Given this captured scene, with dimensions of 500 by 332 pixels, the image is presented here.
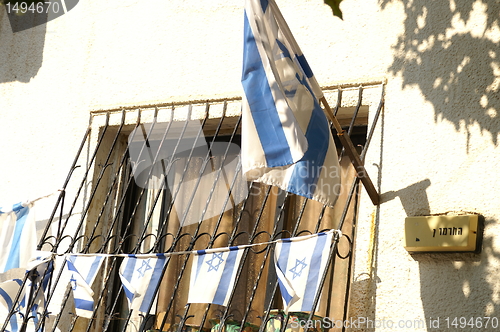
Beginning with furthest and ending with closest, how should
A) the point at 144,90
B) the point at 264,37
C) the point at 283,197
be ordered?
1. the point at 144,90
2. the point at 283,197
3. the point at 264,37

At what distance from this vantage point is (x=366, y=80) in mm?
4254

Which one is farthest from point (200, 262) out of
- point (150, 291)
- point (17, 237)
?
point (17, 237)

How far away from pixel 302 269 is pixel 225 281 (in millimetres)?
603

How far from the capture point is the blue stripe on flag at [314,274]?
3.57m

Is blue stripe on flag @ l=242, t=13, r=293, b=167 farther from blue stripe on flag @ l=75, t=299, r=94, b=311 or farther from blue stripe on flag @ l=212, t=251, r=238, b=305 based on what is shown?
blue stripe on flag @ l=75, t=299, r=94, b=311

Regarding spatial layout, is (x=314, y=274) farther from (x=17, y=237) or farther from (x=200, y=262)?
(x=17, y=237)

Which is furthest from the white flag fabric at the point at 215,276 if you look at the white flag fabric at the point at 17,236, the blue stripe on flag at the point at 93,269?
the white flag fabric at the point at 17,236

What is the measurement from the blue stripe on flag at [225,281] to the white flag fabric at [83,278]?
96cm

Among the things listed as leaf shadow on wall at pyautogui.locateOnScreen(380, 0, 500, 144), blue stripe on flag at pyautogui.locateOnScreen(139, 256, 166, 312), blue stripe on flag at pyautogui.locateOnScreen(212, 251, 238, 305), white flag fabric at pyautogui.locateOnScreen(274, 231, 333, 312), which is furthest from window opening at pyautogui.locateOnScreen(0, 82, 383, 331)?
white flag fabric at pyautogui.locateOnScreen(274, 231, 333, 312)

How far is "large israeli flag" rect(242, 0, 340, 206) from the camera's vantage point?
10.3 feet

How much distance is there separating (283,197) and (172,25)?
5.75ft

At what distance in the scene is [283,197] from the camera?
4570 mm

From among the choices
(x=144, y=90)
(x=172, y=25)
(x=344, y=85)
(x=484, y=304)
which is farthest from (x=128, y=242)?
(x=484, y=304)

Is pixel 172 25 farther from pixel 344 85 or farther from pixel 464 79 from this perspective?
pixel 464 79
